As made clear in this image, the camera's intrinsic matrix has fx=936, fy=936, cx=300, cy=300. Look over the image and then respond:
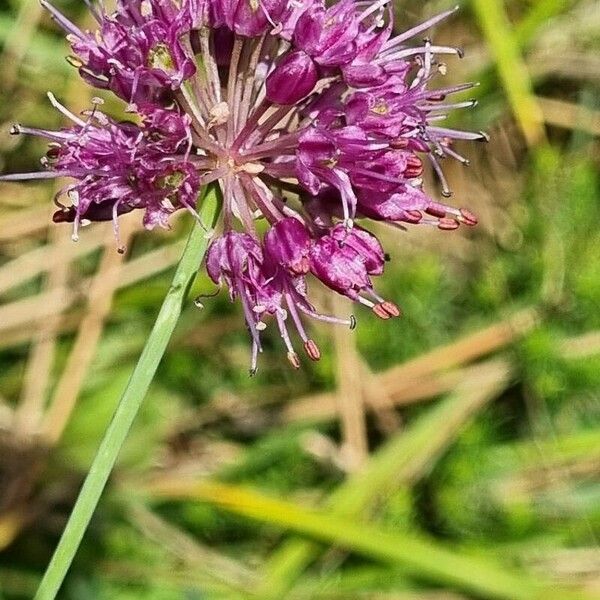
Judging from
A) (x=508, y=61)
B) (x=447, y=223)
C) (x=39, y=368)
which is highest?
(x=447, y=223)

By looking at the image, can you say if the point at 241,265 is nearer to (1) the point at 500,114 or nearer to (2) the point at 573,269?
(2) the point at 573,269

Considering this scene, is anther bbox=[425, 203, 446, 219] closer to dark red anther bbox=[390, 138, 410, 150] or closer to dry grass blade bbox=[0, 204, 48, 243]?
dark red anther bbox=[390, 138, 410, 150]

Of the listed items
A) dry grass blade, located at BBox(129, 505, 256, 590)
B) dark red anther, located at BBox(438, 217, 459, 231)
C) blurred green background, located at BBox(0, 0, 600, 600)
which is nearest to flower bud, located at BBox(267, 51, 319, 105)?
dark red anther, located at BBox(438, 217, 459, 231)

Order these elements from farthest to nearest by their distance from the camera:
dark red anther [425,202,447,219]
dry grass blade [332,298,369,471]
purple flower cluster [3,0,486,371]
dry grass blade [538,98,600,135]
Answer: dry grass blade [538,98,600,135] < dry grass blade [332,298,369,471] < dark red anther [425,202,447,219] < purple flower cluster [3,0,486,371]

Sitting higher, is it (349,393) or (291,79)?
(291,79)

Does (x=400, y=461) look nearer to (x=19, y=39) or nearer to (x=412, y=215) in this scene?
(x=412, y=215)

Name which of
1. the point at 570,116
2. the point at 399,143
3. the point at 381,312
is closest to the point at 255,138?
the point at 399,143
